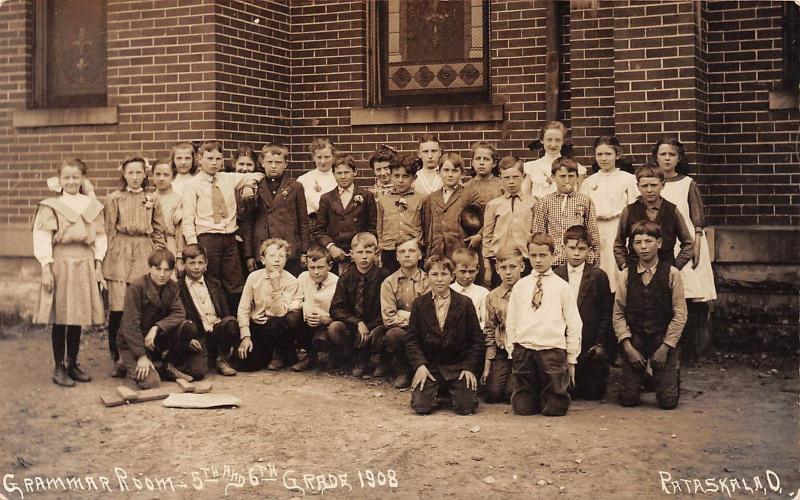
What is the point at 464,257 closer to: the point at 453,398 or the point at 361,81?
the point at 453,398

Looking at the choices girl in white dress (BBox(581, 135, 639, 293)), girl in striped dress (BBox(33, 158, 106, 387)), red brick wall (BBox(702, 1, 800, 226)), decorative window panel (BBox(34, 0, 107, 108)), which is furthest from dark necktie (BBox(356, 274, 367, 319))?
decorative window panel (BBox(34, 0, 107, 108))

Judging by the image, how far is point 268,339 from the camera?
7.84 m

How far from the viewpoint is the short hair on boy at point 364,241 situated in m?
7.59

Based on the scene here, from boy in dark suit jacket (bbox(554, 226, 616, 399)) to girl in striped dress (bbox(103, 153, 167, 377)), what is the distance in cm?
332

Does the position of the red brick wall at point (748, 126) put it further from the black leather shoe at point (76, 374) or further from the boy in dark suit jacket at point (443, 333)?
the black leather shoe at point (76, 374)

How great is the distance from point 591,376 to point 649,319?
1.85ft

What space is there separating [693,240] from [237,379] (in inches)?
145

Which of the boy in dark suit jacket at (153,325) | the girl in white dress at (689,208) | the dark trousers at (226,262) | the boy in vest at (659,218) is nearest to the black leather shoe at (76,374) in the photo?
the boy in dark suit jacket at (153,325)

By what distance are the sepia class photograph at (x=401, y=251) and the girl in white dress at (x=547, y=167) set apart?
0.02 meters

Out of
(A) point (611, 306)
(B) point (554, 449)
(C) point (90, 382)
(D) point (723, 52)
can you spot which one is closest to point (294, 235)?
(C) point (90, 382)

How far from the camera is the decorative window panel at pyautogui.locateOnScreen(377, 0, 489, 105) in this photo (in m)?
9.70

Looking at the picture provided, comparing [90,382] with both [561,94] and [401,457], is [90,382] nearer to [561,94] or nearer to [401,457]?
[401,457]

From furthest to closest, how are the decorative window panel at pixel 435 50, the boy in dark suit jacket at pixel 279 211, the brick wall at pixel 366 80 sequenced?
the decorative window panel at pixel 435 50
the brick wall at pixel 366 80
the boy in dark suit jacket at pixel 279 211

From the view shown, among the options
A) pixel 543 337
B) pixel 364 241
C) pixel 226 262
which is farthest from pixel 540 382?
pixel 226 262
